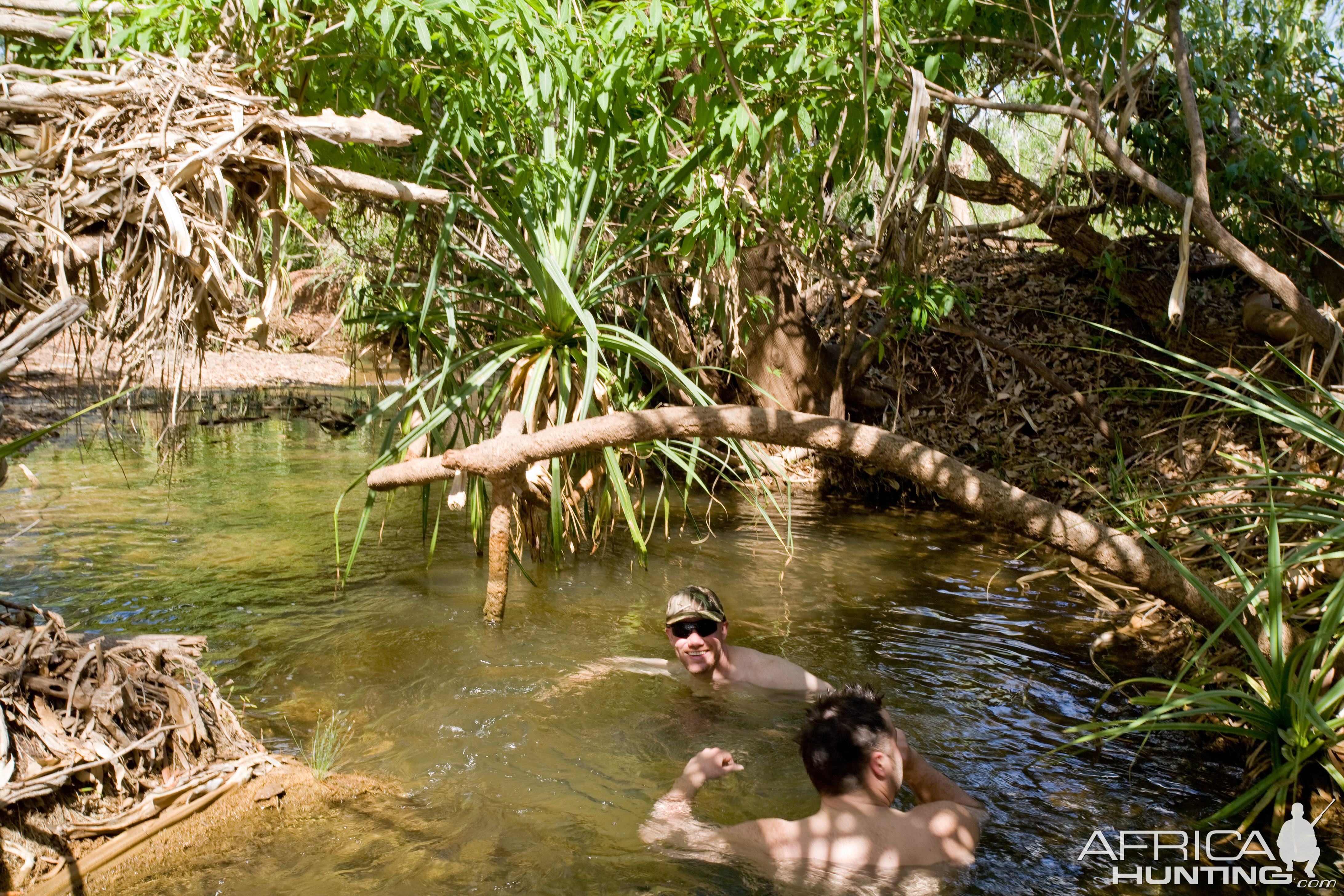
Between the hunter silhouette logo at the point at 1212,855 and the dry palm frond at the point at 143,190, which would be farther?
the dry palm frond at the point at 143,190

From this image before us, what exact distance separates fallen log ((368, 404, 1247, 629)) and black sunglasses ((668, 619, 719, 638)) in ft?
2.98

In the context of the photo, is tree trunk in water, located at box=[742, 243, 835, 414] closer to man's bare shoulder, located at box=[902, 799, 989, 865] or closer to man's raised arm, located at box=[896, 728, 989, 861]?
man's raised arm, located at box=[896, 728, 989, 861]

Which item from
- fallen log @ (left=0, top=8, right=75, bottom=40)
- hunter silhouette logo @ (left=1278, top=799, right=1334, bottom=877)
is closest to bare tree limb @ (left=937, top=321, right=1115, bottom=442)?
hunter silhouette logo @ (left=1278, top=799, right=1334, bottom=877)

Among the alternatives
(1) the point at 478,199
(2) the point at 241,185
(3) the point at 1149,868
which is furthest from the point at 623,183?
(3) the point at 1149,868

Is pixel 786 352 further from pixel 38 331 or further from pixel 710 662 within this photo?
pixel 38 331

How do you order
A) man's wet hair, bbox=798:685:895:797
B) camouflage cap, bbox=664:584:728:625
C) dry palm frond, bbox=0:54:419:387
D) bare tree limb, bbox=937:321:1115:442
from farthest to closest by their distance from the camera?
bare tree limb, bbox=937:321:1115:442
camouflage cap, bbox=664:584:728:625
dry palm frond, bbox=0:54:419:387
man's wet hair, bbox=798:685:895:797

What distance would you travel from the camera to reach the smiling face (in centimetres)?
436

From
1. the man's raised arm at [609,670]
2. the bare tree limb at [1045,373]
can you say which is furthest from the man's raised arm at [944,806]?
the bare tree limb at [1045,373]

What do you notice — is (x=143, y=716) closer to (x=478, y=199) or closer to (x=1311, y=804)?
(x=478, y=199)

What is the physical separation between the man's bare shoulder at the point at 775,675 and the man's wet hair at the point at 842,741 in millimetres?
1314

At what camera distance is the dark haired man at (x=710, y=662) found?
14.3ft

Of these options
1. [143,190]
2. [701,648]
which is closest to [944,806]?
[701,648]

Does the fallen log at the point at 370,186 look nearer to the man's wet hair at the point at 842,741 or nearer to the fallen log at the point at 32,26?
the fallen log at the point at 32,26

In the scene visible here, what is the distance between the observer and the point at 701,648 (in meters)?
4.37
